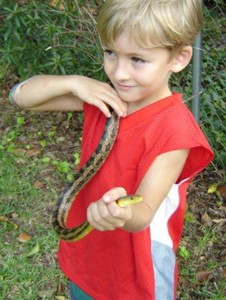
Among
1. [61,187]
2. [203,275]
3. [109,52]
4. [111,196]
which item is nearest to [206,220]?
[203,275]

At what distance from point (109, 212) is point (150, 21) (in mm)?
646

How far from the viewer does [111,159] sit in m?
2.05

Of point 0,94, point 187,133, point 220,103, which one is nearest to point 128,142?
point 187,133

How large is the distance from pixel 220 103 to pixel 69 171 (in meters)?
1.25

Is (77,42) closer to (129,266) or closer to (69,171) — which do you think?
(69,171)

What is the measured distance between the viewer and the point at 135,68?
6.08 ft

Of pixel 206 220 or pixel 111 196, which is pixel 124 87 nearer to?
pixel 111 196

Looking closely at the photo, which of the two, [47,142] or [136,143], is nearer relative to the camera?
[136,143]

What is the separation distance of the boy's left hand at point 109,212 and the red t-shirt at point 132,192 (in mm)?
365

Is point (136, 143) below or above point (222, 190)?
above

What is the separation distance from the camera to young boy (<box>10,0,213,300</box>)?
70.9 inches

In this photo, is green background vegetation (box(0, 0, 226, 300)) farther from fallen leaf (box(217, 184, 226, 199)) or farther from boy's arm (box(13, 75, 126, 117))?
boy's arm (box(13, 75, 126, 117))

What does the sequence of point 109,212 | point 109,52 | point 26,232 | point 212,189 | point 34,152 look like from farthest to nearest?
point 34,152 < point 212,189 < point 26,232 < point 109,52 < point 109,212

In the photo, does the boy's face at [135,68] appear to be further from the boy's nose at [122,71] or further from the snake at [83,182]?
the snake at [83,182]
